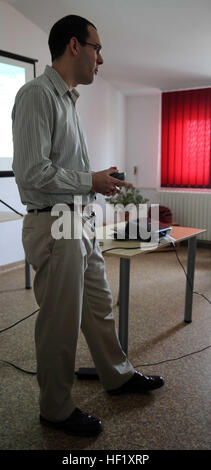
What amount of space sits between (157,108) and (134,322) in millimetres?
3699

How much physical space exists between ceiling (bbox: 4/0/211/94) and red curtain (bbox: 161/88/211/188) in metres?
0.20

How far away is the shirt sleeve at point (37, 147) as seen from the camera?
136 centimetres

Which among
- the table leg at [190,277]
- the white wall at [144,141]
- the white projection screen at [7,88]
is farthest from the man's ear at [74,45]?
the white wall at [144,141]

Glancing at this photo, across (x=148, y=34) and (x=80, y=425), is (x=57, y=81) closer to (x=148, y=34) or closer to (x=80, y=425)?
(x=80, y=425)

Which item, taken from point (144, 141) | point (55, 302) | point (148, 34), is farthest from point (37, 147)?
point (144, 141)

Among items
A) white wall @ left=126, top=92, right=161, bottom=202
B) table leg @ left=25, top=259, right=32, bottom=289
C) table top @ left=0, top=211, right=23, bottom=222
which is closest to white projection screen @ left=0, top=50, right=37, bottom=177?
table top @ left=0, top=211, right=23, bottom=222

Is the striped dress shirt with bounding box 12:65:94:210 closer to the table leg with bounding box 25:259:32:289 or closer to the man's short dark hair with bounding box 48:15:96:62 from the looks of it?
the man's short dark hair with bounding box 48:15:96:62

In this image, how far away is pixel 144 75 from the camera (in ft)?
16.6

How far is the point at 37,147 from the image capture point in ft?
4.46

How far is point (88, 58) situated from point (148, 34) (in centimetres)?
294

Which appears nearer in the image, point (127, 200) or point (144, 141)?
point (127, 200)

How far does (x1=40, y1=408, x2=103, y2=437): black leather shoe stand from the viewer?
1607 mm

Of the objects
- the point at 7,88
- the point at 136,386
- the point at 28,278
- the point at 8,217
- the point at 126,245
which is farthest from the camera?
the point at 7,88

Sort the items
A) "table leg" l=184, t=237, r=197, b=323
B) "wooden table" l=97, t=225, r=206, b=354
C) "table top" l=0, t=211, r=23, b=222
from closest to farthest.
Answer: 1. "wooden table" l=97, t=225, r=206, b=354
2. "table leg" l=184, t=237, r=197, b=323
3. "table top" l=0, t=211, r=23, b=222
